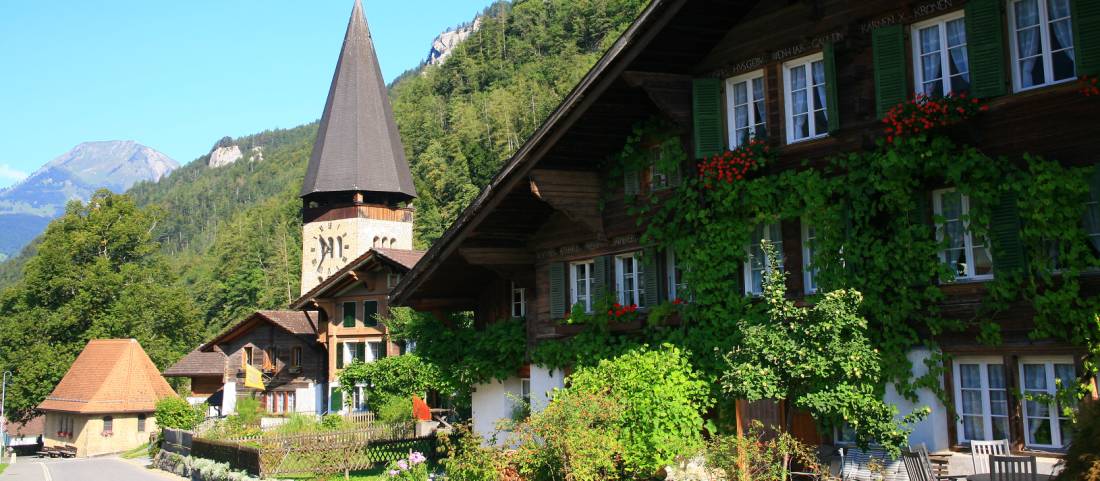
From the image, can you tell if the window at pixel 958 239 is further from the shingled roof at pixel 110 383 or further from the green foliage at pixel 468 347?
the shingled roof at pixel 110 383

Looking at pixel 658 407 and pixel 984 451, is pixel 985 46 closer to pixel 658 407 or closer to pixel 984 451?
pixel 984 451

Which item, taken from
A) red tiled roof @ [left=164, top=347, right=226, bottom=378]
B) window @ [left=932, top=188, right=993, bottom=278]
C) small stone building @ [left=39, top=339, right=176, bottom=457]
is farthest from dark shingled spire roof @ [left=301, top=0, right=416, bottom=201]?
window @ [left=932, top=188, right=993, bottom=278]

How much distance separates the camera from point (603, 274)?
1753 centimetres

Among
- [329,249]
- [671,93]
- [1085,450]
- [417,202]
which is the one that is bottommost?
[1085,450]

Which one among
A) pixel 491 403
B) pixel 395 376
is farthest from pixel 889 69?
pixel 395 376

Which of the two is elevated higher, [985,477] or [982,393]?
[982,393]

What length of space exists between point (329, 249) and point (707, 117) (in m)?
50.4

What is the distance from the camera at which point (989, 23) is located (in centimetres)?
1167

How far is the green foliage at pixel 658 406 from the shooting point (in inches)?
578

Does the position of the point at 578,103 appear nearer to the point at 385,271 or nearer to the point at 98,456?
the point at 385,271

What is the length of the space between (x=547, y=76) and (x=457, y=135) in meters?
17.9

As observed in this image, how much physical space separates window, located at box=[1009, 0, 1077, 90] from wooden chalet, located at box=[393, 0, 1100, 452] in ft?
0.05

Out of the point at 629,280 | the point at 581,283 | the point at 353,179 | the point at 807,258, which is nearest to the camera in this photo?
the point at 807,258

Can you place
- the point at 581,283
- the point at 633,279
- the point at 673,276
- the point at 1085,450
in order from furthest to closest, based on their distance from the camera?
the point at 581,283
the point at 633,279
the point at 673,276
the point at 1085,450
